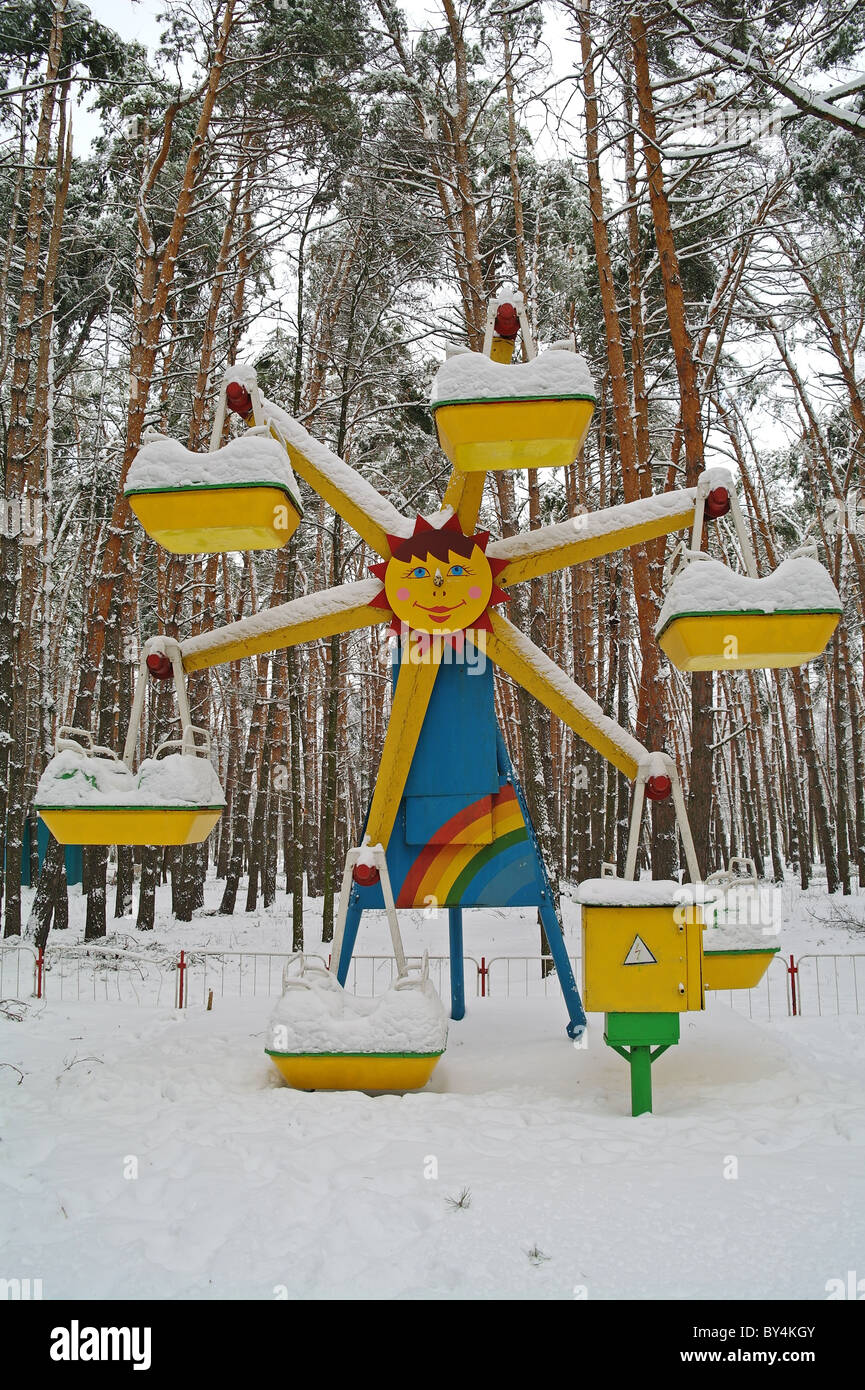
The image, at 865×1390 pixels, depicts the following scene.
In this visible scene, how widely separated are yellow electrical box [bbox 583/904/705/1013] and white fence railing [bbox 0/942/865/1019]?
3062 mm

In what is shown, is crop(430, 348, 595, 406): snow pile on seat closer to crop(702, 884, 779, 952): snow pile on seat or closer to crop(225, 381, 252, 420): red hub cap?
crop(225, 381, 252, 420): red hub cap

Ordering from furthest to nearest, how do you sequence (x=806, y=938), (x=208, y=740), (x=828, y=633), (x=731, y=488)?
1. (x=806, y=938)
2. (x=208, y=740)
3. (x=731, y=488)
4. (x=828, y=633)

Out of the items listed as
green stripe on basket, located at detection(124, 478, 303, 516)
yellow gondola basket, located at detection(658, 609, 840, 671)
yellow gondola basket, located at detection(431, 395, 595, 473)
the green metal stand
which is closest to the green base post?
the green metal stand

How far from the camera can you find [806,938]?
11.8 m

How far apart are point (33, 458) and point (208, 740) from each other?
26.3ft

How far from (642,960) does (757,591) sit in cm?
211

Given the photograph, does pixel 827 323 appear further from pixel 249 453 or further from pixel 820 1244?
pixel 820 1244

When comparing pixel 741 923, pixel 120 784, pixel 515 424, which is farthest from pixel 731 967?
pixel 120 784

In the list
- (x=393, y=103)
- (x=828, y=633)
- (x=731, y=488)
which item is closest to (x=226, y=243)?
(x=393, y=103)

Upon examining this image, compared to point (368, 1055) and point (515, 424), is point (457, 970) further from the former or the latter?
point (515, 424)

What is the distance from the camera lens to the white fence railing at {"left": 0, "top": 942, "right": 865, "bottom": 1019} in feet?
27.8

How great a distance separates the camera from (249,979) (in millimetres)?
10461

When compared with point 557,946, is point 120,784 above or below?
above

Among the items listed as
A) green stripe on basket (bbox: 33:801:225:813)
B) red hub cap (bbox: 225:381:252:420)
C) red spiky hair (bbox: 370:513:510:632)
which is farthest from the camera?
red spiky hair (bbox: 370:513:510:632)
